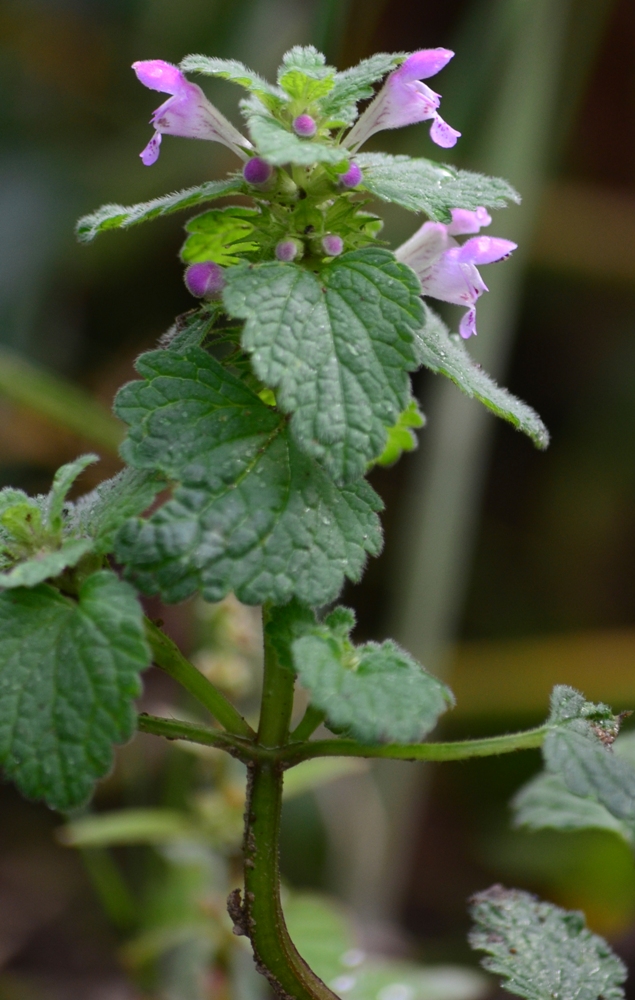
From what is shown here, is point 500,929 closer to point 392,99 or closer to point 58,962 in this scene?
point 392,99

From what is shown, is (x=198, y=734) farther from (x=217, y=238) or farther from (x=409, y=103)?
(x=409, y=103)

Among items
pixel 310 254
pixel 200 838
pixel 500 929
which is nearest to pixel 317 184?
pixel 310 254

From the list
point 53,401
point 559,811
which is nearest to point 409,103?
point 559,811

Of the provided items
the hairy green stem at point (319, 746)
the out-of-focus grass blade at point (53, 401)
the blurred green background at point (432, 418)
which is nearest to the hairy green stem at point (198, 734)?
the hairy green stem at point (319, 746)

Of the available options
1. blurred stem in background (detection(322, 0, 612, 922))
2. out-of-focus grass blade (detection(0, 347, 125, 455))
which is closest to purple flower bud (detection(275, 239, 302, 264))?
out-of-focus grass blade (detection(0, 347, 125, 455))

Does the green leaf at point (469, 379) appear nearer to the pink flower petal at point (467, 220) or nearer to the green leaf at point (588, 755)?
the pink flower petal at point (467, 220)

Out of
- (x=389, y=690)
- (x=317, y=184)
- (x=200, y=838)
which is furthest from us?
(x=200, y=838)
